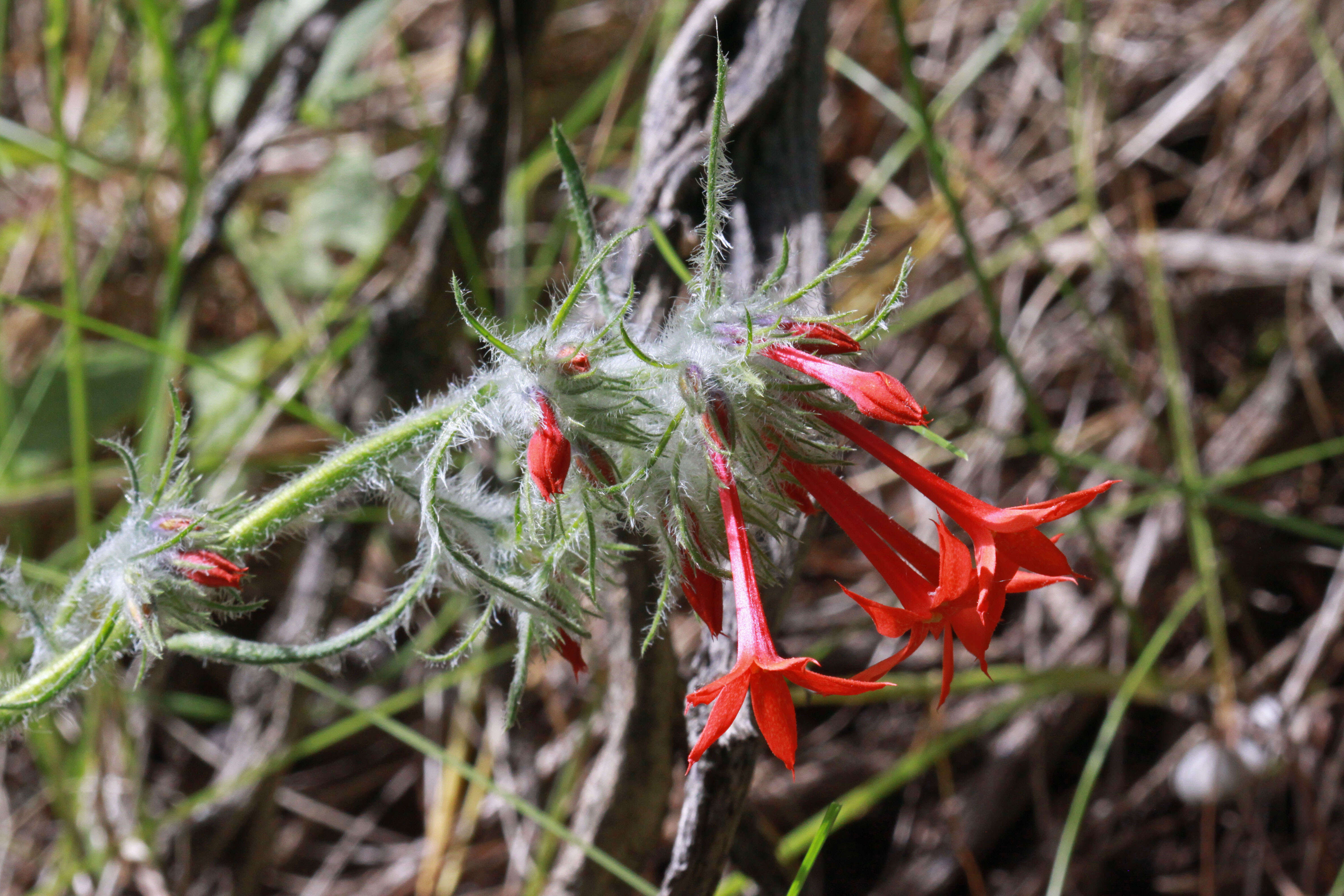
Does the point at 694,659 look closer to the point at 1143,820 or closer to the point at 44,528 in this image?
the point at 1143,820

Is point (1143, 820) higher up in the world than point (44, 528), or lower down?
lower down

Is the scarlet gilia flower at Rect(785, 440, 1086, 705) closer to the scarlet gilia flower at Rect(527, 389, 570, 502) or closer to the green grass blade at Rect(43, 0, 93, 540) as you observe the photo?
the scarlet gilia flower at Rect(527, 389, 570, 502)

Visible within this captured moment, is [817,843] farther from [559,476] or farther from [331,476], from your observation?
[331,476]

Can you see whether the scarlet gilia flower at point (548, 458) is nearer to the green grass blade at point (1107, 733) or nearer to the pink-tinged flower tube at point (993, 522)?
the pink-tinged flower tube at point (993, 522)

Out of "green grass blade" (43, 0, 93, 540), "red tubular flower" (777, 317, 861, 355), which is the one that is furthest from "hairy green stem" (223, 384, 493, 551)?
"green grass blade" (43, 0, 93, 540)

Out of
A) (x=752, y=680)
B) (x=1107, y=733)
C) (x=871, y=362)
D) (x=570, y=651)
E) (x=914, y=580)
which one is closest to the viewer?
(x=752, y=680)

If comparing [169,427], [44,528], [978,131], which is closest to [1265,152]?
[978,131]

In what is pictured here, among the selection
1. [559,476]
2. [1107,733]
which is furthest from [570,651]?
[1107,733]
